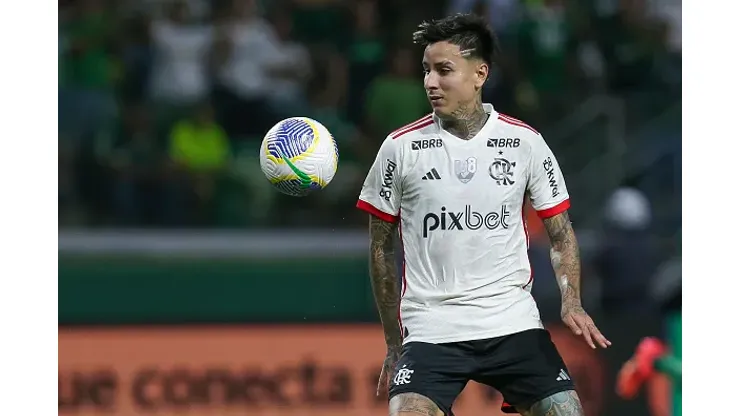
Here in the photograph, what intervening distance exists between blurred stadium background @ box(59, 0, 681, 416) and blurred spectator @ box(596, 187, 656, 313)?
15mm

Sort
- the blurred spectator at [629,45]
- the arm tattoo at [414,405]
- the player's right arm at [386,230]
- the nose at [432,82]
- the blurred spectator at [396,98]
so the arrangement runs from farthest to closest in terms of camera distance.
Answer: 1. the blurred spectator at [629,45]
2. the blurred spectator at [396,98]
3. the player's right arm at [386,230]
4. the nose at [432,82]
5. the arm tattoo at [414,405]

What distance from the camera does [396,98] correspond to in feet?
36.5

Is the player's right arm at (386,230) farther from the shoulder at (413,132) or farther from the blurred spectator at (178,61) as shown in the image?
the blurred spectator at (178,61)

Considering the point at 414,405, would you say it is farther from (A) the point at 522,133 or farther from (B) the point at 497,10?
(B) the point at 497,10

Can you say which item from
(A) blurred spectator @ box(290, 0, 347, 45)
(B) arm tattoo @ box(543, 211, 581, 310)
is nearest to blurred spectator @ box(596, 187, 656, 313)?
(A) blurred spectator @ box(290, 0, 347, 45)

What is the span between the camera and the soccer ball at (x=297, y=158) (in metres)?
5.71

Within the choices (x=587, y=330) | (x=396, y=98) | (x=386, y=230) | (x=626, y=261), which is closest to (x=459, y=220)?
(x=386, y=230)

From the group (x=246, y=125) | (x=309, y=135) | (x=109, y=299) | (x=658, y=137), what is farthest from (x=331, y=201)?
(x=309, y=135)

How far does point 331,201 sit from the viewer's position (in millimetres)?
10781

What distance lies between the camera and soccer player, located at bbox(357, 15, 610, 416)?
211 inches

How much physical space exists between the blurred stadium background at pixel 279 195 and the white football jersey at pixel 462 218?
4391 millimetres

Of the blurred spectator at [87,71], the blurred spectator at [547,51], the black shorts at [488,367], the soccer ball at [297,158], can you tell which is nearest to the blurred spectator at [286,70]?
the blurred spectator at [87,71]

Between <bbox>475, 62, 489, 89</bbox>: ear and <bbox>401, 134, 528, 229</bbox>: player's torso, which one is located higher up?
<bbox>475, 62, 489, 89</bbox>: ear

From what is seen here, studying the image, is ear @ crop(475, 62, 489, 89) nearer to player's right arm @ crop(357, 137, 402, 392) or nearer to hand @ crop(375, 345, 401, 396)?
player's right arm @ crop(357, 137, 402, 392)
